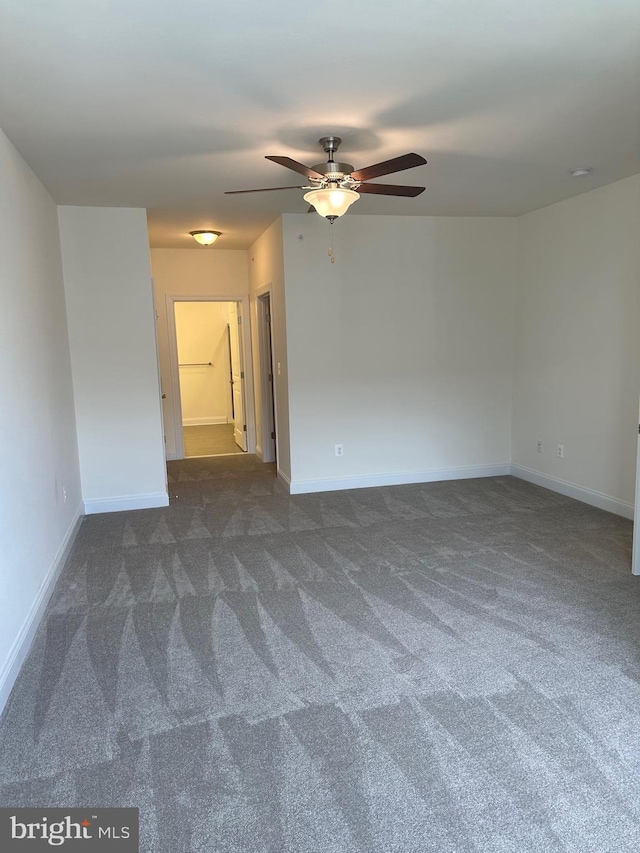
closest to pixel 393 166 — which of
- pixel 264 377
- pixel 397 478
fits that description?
pixel 397 478

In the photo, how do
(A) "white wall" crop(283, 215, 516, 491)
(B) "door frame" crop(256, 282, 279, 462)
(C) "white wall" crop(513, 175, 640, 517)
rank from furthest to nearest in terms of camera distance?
(B) "door frame" crop(256, 282, 279, 462) < (A) "white wall" crop(283, 215, 516, 491) < (C) "white wall" crop(513, 175, 640, 517)

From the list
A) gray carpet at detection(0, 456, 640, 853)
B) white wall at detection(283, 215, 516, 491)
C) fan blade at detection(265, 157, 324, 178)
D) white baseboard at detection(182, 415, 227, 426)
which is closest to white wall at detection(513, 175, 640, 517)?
white wall at detection(283, 215, 516, 491)

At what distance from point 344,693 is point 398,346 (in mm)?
3740

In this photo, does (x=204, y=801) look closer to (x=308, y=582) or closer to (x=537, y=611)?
(x=308, y=582)

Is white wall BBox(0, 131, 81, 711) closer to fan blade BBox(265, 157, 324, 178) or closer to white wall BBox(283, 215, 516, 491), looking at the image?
fan blade BBox(265, 157, 324, 178)

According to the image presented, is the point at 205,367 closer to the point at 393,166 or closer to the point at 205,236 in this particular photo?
the point at 205,236

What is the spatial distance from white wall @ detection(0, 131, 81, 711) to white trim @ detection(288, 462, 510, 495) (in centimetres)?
211

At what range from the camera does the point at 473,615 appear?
2.97 metres

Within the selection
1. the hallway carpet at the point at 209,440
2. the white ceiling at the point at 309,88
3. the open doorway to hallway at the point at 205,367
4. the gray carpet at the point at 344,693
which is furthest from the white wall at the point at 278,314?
the open doorway to hallway at the point at 205,367

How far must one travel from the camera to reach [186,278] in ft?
22.4

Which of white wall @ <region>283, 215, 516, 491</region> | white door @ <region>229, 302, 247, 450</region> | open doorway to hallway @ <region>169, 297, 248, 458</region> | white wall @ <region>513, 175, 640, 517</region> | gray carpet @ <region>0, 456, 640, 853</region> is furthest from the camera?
open doorway to hallway @ <region>169, 297, 248, 458</region>

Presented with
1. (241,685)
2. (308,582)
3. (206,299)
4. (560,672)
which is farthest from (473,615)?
(206,299)

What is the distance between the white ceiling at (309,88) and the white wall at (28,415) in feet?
1.30

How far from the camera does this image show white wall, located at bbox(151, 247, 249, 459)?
22.1 ft
